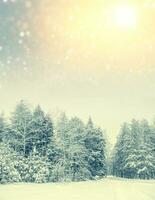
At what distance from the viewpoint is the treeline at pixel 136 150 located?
92.0 metres

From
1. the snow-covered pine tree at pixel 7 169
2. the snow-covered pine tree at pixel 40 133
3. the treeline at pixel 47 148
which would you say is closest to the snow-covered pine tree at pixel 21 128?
the treeline at pixel 47 148

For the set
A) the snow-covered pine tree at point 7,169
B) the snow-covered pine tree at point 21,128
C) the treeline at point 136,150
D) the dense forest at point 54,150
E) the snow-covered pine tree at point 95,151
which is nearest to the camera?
the snow-covered pine tree at point 7,169

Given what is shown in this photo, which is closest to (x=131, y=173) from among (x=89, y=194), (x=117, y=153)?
(x=117, y=153)

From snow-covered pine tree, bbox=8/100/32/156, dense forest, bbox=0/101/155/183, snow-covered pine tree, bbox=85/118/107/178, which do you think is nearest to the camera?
dense forest, bbox=0/101/155/183

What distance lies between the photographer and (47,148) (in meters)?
73.2

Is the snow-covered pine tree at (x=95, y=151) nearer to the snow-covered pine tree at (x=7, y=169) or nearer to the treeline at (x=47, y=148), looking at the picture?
the treeline at (x=47, y=148)

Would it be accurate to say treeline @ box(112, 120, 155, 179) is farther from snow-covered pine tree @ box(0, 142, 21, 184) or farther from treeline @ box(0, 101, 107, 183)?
snow-covered pine tree @ box(0, 142, 21, 184)

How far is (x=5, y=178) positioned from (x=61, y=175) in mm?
12898

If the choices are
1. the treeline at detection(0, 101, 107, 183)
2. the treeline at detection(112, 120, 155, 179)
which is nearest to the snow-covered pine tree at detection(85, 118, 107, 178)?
the treeline at detection(0, 101, 107, 183)

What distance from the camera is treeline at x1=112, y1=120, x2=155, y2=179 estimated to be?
3622 inches

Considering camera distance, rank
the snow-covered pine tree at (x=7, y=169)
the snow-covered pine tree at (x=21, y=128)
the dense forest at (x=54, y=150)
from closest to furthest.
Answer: the snow-covered pine tree at (x=7, y=169) < the dense forest at (x=54, y=150) < the snow-covered pine tree at (x=21, y=128)

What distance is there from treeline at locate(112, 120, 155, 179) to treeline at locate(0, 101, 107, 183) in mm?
10724

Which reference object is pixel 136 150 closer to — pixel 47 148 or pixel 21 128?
pixel 47 148

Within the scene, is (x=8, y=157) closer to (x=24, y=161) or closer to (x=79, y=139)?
(x=24, y=161)
